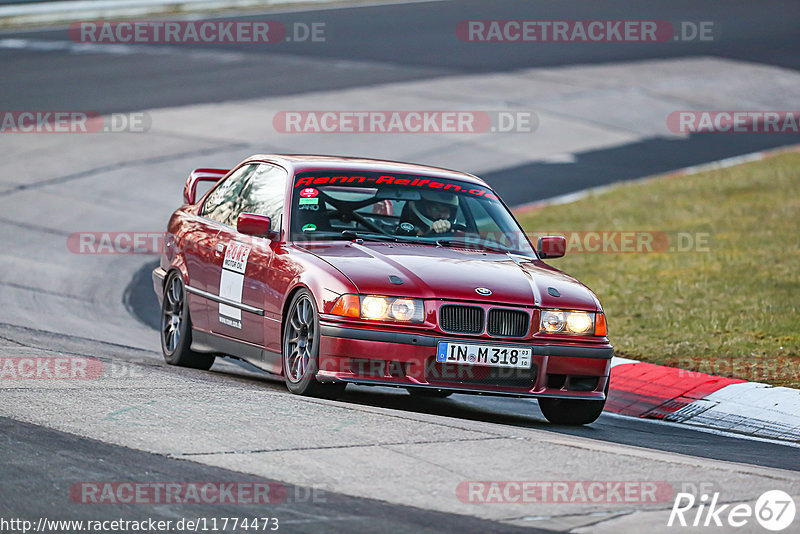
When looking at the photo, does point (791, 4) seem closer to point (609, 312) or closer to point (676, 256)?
point (676, 256)

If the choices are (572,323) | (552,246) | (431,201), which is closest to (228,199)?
(431,201)

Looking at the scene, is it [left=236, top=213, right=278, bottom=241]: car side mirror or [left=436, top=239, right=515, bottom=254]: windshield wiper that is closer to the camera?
[left=236, top=213, right=278, bottom=241]: car side mirror

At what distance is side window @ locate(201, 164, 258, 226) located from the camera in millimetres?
9562

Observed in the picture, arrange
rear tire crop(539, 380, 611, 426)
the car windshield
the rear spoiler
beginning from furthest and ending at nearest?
the rear spoiler < the car windshield < rear tire crop(539, 380, 611, 426)

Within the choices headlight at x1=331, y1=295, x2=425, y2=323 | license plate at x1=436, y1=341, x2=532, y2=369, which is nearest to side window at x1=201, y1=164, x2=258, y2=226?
headlight at x1=331, y1=295, x2=425, y2=323

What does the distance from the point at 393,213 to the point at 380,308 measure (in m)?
1.34

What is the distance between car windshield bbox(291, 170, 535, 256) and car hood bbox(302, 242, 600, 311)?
201 millimetres

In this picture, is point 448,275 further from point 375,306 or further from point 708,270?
point 708,270

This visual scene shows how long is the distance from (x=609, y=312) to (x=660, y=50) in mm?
21664

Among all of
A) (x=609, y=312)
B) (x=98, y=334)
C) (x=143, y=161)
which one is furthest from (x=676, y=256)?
(x=143, y=161)

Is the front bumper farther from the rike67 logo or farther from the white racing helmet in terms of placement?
the rike67 logo

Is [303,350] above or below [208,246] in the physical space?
below

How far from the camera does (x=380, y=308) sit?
7668 mm

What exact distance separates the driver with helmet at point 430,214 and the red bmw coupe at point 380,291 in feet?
0.03
